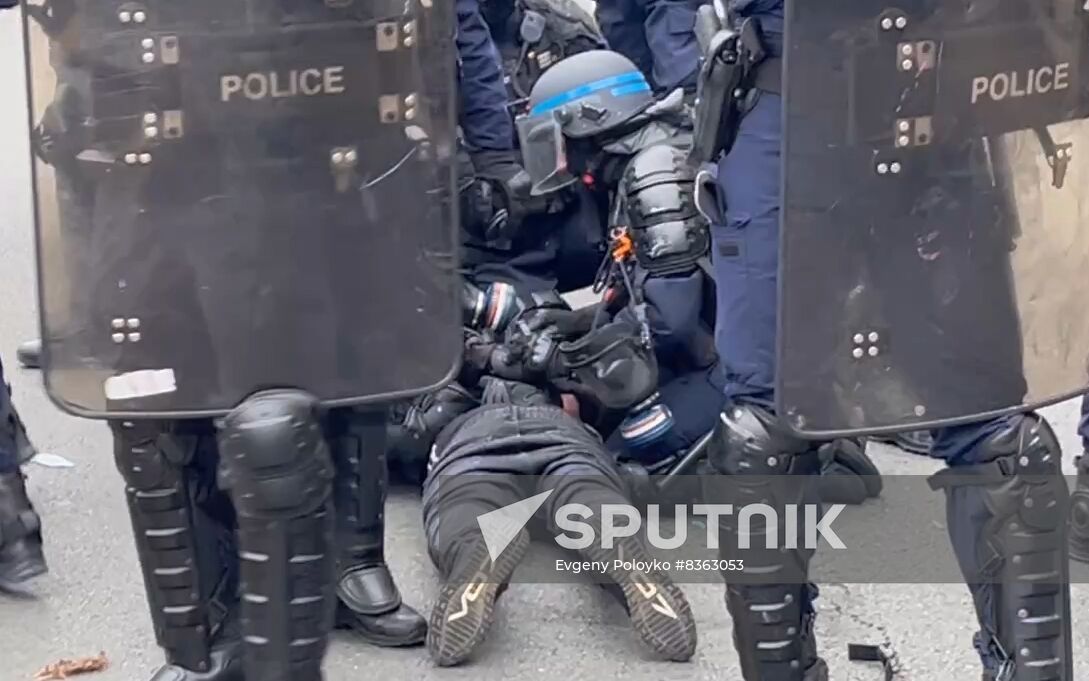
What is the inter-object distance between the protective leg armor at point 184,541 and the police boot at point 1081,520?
171 centimetres

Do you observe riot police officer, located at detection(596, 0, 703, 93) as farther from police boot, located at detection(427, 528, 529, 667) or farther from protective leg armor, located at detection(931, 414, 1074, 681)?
protective leg armor, located at detection(931, 414, 1074, 681)

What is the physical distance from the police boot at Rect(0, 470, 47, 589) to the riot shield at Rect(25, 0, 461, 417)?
3.93 feet

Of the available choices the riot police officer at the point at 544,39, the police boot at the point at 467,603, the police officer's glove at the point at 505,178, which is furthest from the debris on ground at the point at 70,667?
the riot police officer at the point at 544,39

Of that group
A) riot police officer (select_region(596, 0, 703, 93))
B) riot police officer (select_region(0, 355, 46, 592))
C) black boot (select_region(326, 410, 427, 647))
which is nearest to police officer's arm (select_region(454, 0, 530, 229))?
riot police officer (select_region(596, 0, 703, 93))

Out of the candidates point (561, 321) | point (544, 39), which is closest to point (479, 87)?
point (561, 321)

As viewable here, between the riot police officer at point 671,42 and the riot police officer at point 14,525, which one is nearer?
the riot police officer at point 14,525

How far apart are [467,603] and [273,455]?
35.6 inches

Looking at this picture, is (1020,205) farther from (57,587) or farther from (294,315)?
(57,587)

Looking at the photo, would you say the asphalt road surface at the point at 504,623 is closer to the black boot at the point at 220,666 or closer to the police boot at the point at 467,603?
the police boot at the point at 467,603

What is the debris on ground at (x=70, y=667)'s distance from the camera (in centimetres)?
310

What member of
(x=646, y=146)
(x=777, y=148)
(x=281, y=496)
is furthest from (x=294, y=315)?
(x=646, y=146)

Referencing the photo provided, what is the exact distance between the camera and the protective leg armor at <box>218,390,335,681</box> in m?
2.25

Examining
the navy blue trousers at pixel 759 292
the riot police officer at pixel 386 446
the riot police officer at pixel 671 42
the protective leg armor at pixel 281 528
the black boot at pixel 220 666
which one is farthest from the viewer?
the riot police officer at pixel 671 42

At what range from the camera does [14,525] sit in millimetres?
3377
